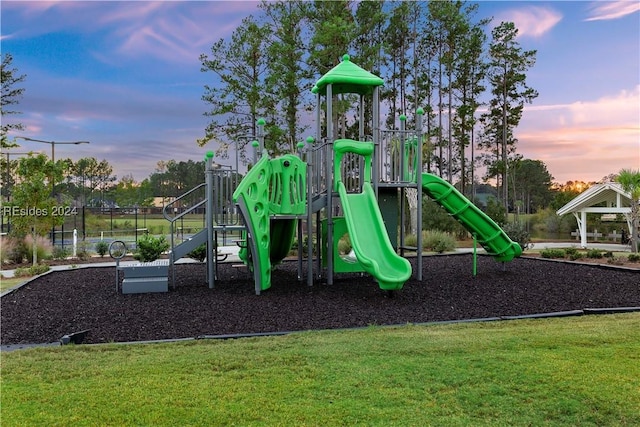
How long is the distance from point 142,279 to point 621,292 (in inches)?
339

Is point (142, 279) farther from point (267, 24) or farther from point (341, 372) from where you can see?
point (267, 24)

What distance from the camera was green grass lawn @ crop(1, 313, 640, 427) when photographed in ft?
10.9

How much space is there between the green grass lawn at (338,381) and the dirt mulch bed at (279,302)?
0.97 m

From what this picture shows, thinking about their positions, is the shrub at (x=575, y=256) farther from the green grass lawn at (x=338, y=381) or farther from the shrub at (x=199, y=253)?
the shrub at (x=199, y=253)

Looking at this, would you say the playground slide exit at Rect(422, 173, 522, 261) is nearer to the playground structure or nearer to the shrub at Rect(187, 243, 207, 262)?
the playground structure

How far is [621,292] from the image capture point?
8.78 metres

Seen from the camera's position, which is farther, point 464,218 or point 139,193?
point 139,193

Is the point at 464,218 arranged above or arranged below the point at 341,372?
above

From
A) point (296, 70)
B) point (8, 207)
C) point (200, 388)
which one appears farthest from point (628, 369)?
point (296, 70)

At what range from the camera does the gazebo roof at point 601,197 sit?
20891 mm

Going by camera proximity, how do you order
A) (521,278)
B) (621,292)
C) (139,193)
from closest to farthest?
(621,292) → (521,278) → (139,193)

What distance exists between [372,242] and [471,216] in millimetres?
3469

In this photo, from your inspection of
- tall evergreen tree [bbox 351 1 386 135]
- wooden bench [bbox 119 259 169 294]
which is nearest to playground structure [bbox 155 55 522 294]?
wooden bench [bbox 119 259 169 294]

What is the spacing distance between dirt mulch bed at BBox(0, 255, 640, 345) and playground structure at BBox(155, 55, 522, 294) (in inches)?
19.0
